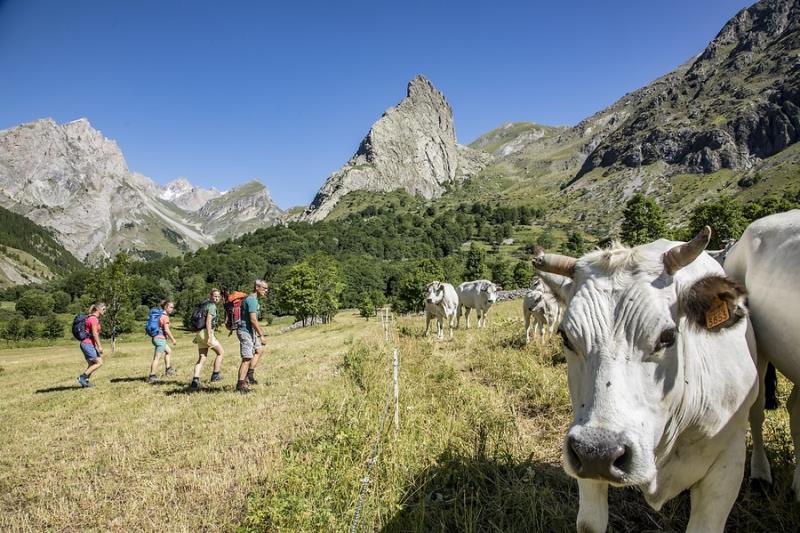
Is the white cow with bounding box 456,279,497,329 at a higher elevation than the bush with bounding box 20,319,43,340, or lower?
higher

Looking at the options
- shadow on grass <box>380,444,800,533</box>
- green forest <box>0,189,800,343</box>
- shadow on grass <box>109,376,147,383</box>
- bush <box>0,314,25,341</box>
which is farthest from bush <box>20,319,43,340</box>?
shadow on grass <box>380,444,800,533</box>

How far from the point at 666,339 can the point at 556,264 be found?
104 centimetres

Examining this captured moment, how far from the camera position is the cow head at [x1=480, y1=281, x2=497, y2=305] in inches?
852

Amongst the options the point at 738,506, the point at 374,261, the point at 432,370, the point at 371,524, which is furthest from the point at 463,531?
the point at 374,261

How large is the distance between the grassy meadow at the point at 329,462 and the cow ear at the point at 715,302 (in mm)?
2317

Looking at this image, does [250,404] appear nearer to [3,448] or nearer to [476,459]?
[3,448]

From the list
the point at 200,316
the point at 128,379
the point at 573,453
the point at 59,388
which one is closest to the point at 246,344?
the point at 200,316

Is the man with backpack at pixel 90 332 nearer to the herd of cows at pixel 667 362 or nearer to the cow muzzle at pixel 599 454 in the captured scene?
the herd of cows at pixel 667 362

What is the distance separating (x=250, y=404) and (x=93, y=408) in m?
4.64

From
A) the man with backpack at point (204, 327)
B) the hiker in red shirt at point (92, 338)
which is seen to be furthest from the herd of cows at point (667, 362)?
the hiker in red shirt at point (92, 338)

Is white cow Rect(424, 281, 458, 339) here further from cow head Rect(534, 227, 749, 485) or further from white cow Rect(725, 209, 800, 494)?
cow head Rect(534, 227, 749, 485)

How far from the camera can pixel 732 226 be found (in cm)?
6103

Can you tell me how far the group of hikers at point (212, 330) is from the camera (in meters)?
11.4

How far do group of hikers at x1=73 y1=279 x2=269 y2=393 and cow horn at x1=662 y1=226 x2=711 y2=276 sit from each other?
31.4ft
